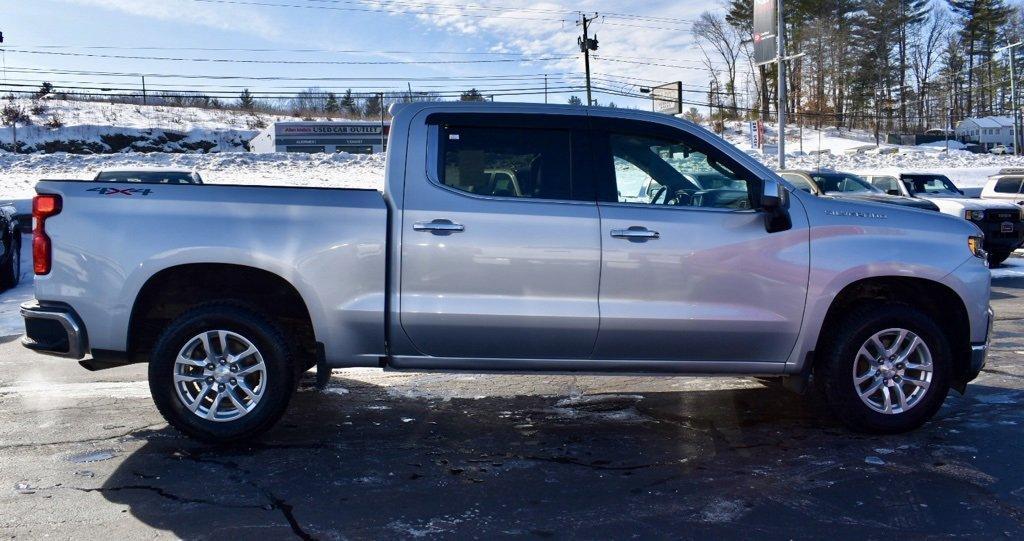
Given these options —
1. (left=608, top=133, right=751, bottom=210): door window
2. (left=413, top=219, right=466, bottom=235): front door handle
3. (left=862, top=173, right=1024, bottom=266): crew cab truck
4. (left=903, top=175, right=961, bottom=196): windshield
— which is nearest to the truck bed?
(left=413, top=219, right=466, bottom=235): front door handle

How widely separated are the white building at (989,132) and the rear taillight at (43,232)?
82.0m

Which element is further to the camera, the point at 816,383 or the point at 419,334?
the point at 816,383

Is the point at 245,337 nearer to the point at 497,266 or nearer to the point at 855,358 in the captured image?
the point at 497,266

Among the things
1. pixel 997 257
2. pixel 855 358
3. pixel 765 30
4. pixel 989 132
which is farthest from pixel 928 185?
pixel 989 132

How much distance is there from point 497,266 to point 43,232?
100 inches

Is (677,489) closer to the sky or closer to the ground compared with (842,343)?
closer to the ground

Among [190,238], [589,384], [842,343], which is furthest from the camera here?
[589,384]

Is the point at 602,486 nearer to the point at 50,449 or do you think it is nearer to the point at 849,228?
the point at 849,228

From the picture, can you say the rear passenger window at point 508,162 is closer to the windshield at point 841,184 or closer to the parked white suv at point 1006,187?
the windshield at point 841,184

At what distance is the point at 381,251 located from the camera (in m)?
4.71

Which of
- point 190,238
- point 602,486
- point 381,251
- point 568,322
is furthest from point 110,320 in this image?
point 602,486

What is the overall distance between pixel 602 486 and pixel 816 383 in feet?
5.73

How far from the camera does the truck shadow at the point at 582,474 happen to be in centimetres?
379

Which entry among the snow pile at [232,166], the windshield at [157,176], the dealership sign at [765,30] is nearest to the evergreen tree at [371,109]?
the snow pile at [232,166]
